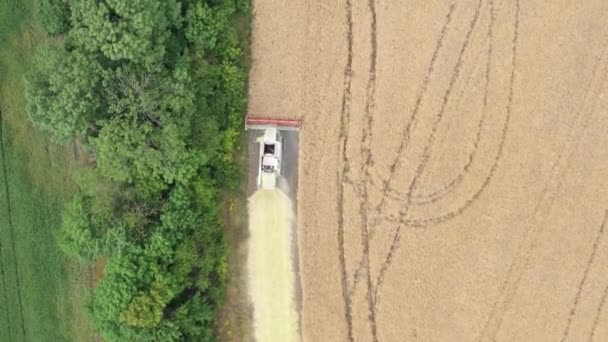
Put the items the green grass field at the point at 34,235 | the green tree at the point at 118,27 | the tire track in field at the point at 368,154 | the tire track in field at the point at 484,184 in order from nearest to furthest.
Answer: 1. the green tree at the point at 118,27
2. the tire track in field at the point at 484,184
3. the tire track in field at the point at 368,154
4. the green grass field at the point at 34,235

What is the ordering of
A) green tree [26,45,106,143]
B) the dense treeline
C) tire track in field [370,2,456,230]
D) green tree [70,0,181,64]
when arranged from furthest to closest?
tire track in field [370,2,456,230]
the dense treeline
green tree [26,45,106,143]
green tree [70,0,181,64]

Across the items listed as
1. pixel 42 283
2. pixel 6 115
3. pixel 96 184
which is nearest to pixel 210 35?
pixel 96 184

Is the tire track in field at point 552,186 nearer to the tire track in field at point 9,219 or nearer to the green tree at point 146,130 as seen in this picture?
the green tree at point 146,130

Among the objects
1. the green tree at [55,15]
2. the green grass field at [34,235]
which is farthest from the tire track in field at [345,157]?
→ the green tree at [55,15]

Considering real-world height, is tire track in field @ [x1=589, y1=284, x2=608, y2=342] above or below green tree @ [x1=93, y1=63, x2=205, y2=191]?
below

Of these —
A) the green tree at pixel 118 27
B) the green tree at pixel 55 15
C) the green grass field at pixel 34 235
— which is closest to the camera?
the green tree at pixel 118 27

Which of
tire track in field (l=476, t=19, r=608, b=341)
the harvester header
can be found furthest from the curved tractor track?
tire track in field (l=476, t=19, r=608, b=341)

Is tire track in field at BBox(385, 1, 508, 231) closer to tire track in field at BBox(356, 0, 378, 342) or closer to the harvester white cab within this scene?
tire track in field at BBox(356, 0, 378, 342)
